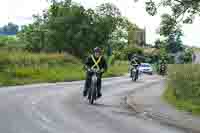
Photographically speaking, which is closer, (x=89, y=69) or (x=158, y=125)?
(x=158, y=125)

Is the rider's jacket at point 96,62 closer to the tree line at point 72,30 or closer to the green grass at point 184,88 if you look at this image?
the green grass at point 184,88

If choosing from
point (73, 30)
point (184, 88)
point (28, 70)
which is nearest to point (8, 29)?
point (73, 30)

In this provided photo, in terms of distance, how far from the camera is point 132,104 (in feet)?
61.7

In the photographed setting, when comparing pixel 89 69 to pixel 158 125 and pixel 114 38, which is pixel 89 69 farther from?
pixel 114 38

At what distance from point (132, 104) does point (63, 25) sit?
5646 centimetres

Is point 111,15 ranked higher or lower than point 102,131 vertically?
higher

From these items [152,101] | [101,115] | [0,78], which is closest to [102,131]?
[101,115]

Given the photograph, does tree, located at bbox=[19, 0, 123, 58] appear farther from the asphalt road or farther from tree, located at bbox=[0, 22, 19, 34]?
tree, located at bbox=[0, 22, 19, 34]

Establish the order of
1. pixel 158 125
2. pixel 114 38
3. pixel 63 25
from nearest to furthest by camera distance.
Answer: pixel 158 125 < pixel 63 25 < pixel 114 38

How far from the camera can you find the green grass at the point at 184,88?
60.6 ft

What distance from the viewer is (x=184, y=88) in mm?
20016

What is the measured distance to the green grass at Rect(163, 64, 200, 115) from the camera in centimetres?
1848

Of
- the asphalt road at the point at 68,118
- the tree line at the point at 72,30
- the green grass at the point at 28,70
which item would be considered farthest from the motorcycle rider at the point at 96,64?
the tree line at the point at 72,30

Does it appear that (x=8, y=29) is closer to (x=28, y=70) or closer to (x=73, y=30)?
(x=73, y=30)
